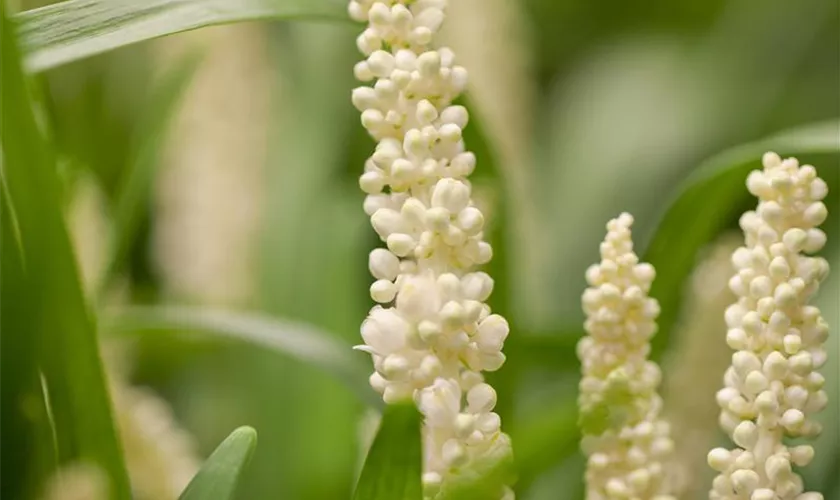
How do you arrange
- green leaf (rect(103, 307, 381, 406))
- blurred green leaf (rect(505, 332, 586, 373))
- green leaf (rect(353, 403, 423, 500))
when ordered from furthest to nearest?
blurred green leaf (rect(505, 332, 586, 373)) < green leaf (rect(103, 307, 381, 406)) < green leaf (rect(353, 403, 423, 500))

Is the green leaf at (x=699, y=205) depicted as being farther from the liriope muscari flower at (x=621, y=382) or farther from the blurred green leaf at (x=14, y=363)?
the blurred green leaf at (x=14, y=363)

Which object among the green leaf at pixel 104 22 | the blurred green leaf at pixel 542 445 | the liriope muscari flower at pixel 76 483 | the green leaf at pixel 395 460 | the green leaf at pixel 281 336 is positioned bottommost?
the green leaf at pixel 395 460

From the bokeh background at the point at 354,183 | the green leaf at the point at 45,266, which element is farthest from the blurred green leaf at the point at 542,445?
the green leaf at the point at 45,266

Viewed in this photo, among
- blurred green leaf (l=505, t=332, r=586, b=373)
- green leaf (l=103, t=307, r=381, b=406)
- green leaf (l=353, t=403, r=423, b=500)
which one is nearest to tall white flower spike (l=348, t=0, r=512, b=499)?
green leaf (l=353, t=403, r=423, b=500)

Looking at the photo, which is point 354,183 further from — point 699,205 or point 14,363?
point 14,363

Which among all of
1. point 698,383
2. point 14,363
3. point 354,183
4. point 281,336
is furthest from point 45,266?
point 354,183

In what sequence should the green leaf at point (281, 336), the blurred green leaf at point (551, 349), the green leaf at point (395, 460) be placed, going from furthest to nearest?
the blurred green leaf at point (551, 349)
the green leaf at point (281, 336)
the green leaf at point (395, 460)

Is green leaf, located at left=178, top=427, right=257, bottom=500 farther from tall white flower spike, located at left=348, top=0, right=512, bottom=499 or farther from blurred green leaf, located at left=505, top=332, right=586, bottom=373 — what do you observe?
blurred green leaf, located at left=505, top=332, right=586, bottom=373

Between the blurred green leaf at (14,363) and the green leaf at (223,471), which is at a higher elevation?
the blurred green leaf at (14,363)

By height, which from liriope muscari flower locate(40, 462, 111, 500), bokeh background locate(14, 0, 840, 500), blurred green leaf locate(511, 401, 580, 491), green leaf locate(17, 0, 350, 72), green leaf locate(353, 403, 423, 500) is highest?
bokeh background locate(14, 0, 840, 500)
